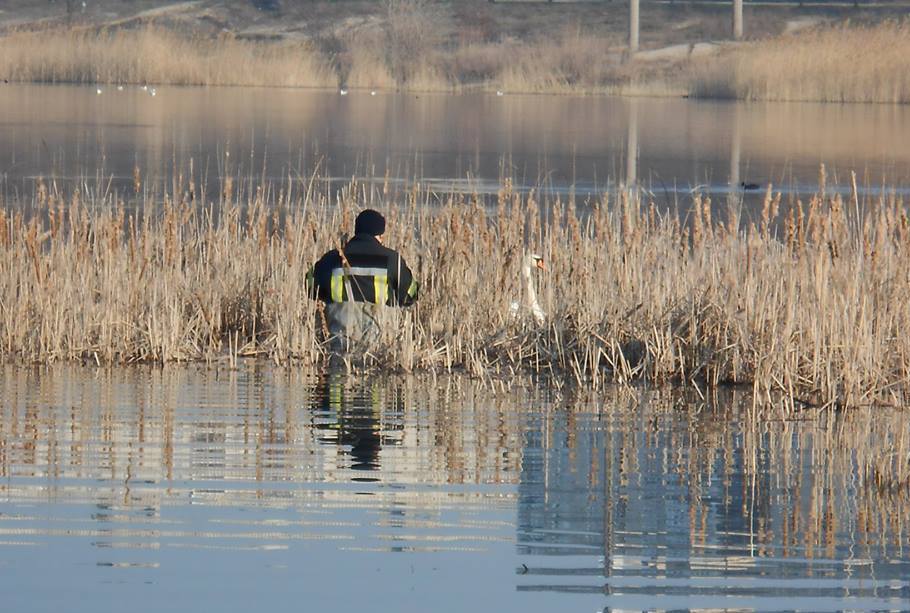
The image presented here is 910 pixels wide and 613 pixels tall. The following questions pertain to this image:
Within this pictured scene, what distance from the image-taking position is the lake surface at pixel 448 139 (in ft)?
80.6

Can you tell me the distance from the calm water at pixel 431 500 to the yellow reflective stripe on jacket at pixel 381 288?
686mm

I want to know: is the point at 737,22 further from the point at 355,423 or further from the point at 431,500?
the point at 431,500

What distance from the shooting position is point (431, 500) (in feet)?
24.0

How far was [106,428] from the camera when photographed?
8.53 m

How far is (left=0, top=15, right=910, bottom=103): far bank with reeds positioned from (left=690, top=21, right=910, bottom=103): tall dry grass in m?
0.04

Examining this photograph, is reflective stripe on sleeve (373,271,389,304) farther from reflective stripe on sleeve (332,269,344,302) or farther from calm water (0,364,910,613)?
calm water (0,364,910,613)

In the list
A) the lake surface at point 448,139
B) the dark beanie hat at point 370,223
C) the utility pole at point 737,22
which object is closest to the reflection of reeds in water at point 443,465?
the dark beanie hat at point 370,223

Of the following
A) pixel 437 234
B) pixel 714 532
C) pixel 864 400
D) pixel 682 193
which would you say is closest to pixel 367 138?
pixel 682 193

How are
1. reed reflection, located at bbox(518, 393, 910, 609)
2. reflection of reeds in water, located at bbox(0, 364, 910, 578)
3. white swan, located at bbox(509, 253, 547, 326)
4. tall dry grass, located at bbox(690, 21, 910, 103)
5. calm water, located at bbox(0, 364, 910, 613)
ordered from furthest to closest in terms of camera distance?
tall dry grass, located at bbox(690, 21, 910, 103) → white swan, located at bbox(509, 253, 547, 326) → reflection of reeds in water, located at bbox(0, 364, 910, 578) → reed reflection, located at bbox(518, 393, 910, 609) → calm water, located at bbox(0, 364, 910, 613)

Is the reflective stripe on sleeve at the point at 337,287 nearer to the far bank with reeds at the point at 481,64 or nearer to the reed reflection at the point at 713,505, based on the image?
the reed reflection at the point at 713,505

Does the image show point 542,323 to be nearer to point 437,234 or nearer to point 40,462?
point 437,234

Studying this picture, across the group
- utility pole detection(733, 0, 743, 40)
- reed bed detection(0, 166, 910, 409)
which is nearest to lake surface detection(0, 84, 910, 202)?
reed bed detection(0, 166, 910, 409)

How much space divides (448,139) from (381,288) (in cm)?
2190

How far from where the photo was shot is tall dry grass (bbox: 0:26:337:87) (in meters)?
48.5
